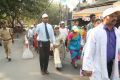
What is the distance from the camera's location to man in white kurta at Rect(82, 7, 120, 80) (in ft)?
16.0

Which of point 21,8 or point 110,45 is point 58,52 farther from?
point 21,8

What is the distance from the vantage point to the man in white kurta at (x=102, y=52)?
192 inches

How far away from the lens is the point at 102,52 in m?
4.88

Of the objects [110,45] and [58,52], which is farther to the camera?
[58,52]

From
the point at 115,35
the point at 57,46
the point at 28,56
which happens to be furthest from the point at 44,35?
the point at 115,35

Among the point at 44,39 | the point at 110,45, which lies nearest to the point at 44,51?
the point at 44,39

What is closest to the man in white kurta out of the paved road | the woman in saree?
the paved road

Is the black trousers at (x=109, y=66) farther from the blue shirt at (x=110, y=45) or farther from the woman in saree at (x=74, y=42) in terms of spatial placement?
the woman in saree at (x=74, y=42)

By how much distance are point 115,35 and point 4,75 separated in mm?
6652

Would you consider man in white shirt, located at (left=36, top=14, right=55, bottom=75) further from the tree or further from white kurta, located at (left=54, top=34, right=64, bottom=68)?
the tree

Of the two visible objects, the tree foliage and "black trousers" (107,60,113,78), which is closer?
"black trousers" (107,60,113,78)

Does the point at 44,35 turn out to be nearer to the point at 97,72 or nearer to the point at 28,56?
the point at 28,56

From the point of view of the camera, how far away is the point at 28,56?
15445 millimetres

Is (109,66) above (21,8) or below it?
below
